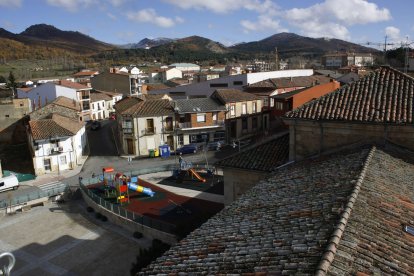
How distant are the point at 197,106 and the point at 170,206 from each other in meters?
21.2

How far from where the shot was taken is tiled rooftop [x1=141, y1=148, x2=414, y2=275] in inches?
292

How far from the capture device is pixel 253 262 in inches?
313

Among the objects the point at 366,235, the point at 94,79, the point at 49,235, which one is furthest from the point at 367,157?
the point at 94,79

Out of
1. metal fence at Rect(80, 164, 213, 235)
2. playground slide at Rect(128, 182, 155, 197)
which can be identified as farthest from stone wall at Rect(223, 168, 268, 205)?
playground slide at Rect(128, 182, 155, 197)

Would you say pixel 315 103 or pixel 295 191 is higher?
pixel 315 103

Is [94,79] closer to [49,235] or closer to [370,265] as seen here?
[49,235]

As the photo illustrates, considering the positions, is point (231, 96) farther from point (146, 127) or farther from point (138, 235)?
point (138, 235)

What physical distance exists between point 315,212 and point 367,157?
5723 mm

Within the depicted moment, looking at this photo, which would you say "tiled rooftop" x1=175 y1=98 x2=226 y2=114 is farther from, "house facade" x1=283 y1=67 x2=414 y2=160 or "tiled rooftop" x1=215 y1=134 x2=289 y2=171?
"house facade" x1=283 y1=67 x2=414 y2=160

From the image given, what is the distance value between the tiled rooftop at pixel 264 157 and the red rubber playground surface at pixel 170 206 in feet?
19.4

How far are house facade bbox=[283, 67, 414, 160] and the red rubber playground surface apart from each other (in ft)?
31.6

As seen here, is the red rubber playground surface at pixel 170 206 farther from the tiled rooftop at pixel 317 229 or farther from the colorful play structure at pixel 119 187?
the tiled rooftop at pixel 317 229

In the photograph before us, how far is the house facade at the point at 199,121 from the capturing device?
47.2 metres

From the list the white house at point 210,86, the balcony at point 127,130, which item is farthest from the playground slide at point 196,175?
the white house at point 210,86
